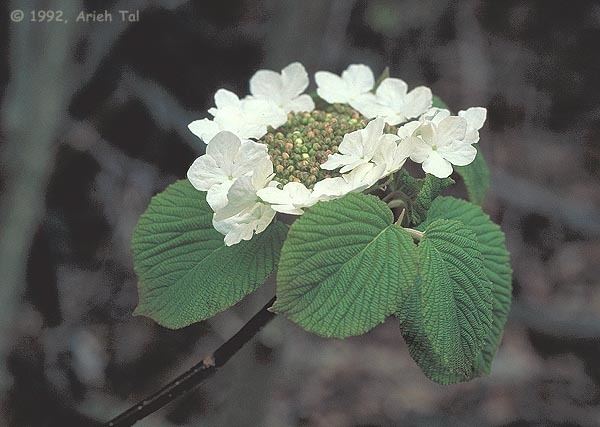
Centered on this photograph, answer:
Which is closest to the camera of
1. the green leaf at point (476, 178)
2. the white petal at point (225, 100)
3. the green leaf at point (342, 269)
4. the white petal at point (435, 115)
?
the green leaf at point (342, 269)

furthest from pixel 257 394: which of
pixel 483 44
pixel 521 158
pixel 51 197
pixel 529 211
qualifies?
pixel 483 44

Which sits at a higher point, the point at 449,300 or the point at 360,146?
the point at 360,146

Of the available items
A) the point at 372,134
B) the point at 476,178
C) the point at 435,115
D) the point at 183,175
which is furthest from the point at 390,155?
the point at 183,175

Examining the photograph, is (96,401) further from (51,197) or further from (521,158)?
(521,158)

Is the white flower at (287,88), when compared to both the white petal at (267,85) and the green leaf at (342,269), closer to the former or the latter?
the white petal at (267,85)

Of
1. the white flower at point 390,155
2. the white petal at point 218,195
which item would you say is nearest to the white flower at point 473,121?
the white flower at point 390,155

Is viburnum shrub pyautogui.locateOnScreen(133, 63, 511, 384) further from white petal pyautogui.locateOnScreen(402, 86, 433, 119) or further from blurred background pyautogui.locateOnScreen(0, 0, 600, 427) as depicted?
blurred background pyautogui.locateOnScreen(0, 0, 600, 427)

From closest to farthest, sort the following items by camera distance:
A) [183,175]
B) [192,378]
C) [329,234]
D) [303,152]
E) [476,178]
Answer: [329,234] → [303,152] → [192,378] → [476,178] → [183,175]

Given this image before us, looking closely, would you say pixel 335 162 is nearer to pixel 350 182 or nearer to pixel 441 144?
pixel 350 182
